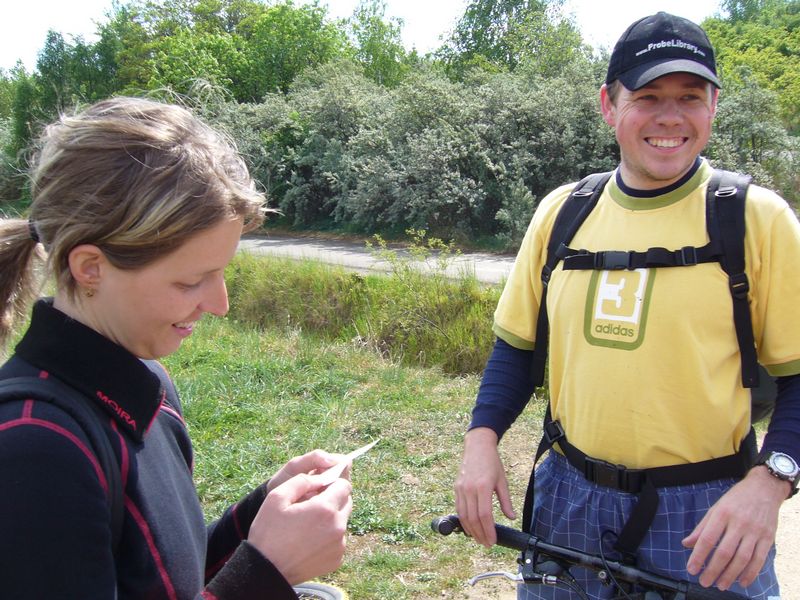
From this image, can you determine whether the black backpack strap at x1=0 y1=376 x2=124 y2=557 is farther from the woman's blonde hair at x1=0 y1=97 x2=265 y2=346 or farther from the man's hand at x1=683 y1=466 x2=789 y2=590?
the man's hand at x1=683 y1=466 x2=789 y2=590

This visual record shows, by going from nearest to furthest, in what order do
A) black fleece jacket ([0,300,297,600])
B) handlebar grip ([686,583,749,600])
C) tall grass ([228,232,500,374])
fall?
black fleece jacket ([0,300,297,600]) < handlebar grip ([686,583,749,600]) < tall grass ([228,232,500,374])

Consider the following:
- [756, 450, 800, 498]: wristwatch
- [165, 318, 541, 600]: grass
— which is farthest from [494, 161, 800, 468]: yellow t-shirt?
[165, 318, 541, 600]: grass

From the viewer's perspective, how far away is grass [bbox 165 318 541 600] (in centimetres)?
362

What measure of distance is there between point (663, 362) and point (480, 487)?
0.57 meters

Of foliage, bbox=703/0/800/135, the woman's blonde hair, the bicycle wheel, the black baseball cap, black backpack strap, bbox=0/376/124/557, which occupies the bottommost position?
the bicycle wheel

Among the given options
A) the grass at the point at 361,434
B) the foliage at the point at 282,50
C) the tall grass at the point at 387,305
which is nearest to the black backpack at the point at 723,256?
the grass at the point at 361,434

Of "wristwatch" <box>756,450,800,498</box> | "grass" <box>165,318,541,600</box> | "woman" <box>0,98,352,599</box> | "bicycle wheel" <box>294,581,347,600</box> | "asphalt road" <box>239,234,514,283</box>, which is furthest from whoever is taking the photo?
"asphalt road" <box>239,234,514,283</box>

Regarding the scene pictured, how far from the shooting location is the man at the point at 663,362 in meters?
1.64

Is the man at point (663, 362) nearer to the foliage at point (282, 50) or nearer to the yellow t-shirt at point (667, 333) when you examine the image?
the yellow t-shirt at point (667, 333)

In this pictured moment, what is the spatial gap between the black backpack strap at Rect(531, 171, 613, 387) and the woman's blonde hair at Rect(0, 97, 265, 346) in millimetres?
987

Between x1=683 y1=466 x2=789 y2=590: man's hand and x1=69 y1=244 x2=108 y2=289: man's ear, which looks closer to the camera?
x1=69 y1=244 x2=108 y2=289: man's ear

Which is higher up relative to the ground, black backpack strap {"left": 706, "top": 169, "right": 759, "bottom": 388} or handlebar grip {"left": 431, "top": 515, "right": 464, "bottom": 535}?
black backpack strap {"left": 706, "top": 169, "right": 759, "bottom": 388}

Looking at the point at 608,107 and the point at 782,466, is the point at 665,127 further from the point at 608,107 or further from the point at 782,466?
the point at 782,466

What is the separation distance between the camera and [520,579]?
1.70m
